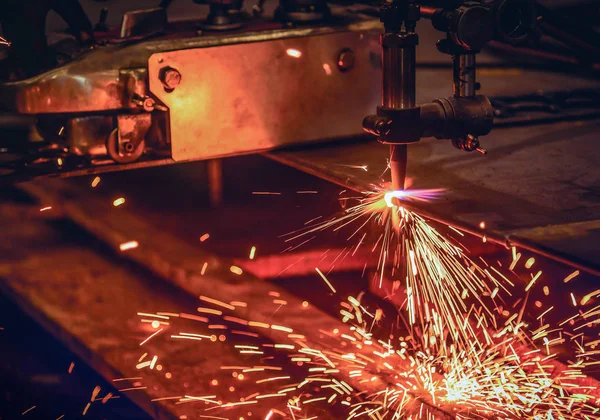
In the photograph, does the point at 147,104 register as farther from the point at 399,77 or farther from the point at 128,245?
the point at 399,77

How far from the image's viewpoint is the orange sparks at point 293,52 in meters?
2.36

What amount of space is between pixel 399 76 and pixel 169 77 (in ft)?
2.00

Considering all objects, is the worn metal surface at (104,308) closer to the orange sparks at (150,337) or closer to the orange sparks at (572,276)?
the orange sparks at (150,337)

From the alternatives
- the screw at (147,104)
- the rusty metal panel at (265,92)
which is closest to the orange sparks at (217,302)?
the rusty metal panel at (265,92)

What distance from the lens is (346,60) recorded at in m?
2.42

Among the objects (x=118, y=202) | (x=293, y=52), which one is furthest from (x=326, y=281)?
(x=118, y=202)

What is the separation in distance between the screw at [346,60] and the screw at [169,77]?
1.51 ft

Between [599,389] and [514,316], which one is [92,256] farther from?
[599,389]

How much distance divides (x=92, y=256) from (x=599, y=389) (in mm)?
1445

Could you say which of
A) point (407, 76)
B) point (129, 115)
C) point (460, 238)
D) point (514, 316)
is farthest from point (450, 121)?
point (129, 115)

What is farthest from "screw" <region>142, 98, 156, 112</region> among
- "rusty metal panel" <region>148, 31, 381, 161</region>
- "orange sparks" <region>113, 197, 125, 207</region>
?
"orange sparks" <region>113, 197, 125, 207</region>

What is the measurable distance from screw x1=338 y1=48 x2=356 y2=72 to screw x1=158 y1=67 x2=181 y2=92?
1.51ft

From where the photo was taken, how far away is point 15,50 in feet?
7.57

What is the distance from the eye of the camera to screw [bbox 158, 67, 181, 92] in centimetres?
219
